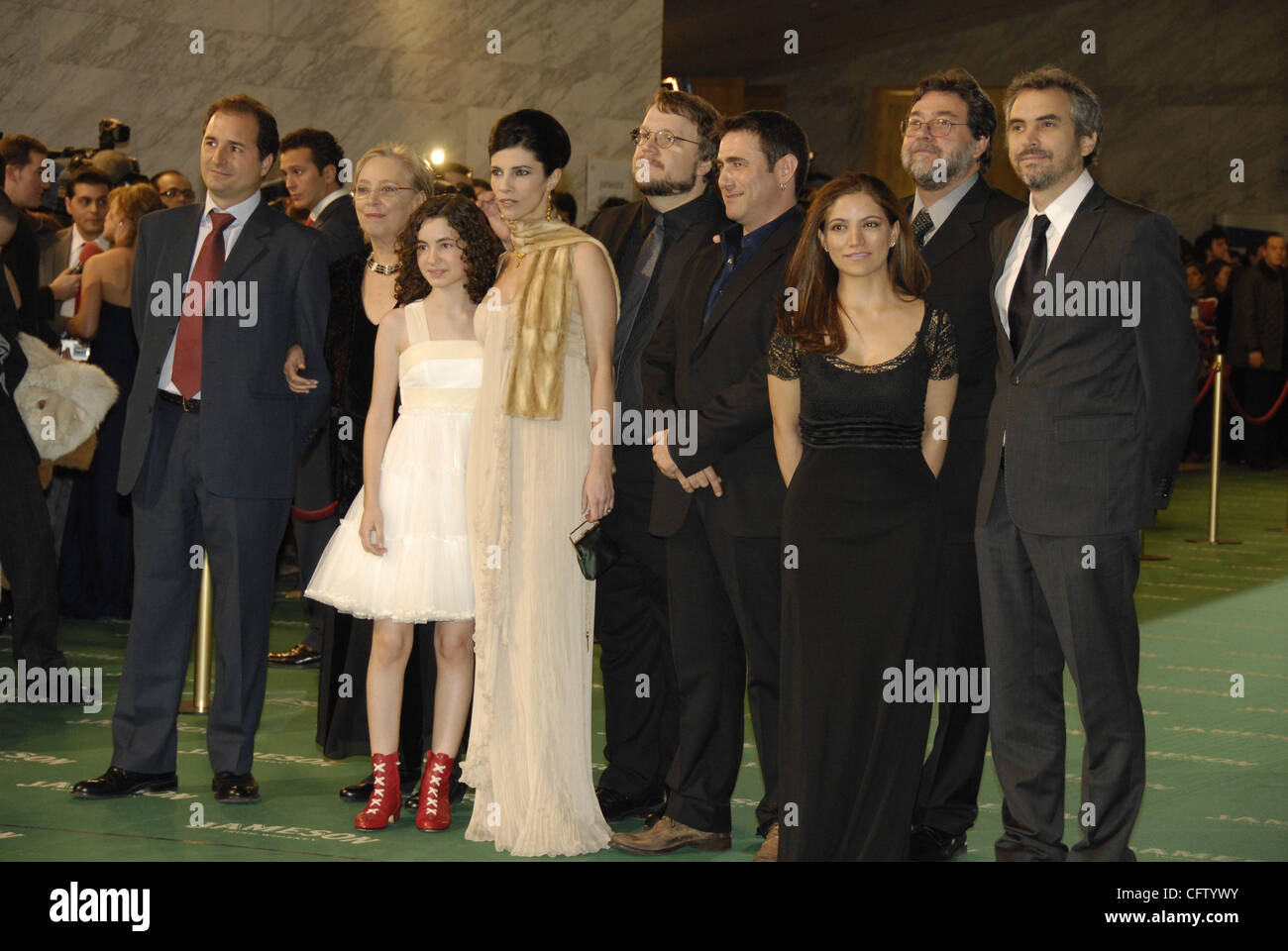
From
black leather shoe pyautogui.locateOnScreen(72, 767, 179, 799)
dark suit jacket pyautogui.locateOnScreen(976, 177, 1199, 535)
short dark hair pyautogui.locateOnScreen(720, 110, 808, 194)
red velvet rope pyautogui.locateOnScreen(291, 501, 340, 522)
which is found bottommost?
black leather shoe pyautogui.locateOnScreen(72, 767, 179, 799)

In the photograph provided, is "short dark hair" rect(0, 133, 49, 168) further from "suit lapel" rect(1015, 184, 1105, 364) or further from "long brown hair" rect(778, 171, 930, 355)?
"suit lapel" rect(1015, 184, 1105, 364)

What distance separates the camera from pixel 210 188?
17.6 feet

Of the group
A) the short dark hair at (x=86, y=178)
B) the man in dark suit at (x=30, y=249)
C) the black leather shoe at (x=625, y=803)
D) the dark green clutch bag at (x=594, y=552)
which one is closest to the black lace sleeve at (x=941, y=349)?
the dark green clutch bag at (x=594, y=552)

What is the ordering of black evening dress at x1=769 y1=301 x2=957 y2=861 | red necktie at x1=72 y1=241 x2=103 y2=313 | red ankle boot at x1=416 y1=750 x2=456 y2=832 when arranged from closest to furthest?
black evening dress at x1=769 y1=301 x2=957 y2=861 → red ankle boot at x1=416 y1=750 x2=456 y2=832 → red necktie at x1=72 y1=241 x2=103 y2=313

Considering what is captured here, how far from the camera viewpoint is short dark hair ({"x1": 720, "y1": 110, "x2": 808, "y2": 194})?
4.80 meters

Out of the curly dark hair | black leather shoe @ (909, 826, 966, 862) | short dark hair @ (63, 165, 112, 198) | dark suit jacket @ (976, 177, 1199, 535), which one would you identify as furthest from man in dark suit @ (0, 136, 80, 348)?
dark suit jacket @ (976, 177, 1199, 535)

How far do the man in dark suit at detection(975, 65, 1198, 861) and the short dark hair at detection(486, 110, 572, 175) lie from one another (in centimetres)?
135

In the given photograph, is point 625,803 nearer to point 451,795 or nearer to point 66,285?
point 451,795

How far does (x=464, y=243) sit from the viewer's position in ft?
16.7

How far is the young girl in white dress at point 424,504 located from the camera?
5012mm

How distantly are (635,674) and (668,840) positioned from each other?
0.67 m

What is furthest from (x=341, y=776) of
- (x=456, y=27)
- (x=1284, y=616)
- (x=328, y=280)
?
(x=456, y=27)
